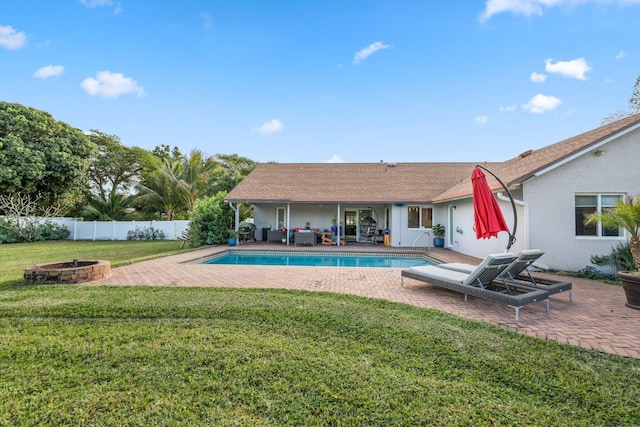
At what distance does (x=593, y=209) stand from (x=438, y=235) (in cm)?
713

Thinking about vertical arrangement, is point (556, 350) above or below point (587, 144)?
below

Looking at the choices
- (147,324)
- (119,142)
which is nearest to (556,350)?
(147,324)

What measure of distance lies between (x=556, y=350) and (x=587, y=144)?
7661 mm

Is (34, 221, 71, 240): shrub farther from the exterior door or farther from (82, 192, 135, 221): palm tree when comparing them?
the exterior door

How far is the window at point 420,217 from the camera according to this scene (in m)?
16.4

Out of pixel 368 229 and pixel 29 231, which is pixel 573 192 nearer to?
pixel 368 229

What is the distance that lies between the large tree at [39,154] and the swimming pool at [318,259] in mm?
16577

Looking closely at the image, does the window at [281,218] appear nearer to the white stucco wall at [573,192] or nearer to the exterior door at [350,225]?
the exterior door at [350,225]

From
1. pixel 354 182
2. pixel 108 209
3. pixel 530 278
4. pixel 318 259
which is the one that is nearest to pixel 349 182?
pixel 354 182

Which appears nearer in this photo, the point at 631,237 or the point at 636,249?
the point at 636,249

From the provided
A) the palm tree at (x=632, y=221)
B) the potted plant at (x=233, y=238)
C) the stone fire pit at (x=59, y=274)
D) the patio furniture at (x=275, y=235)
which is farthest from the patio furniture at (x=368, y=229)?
the stone fire pit at (x=59, y=274)

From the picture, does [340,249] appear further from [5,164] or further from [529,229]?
[5,164]

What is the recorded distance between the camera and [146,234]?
21.6 metres

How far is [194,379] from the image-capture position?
120 inches
